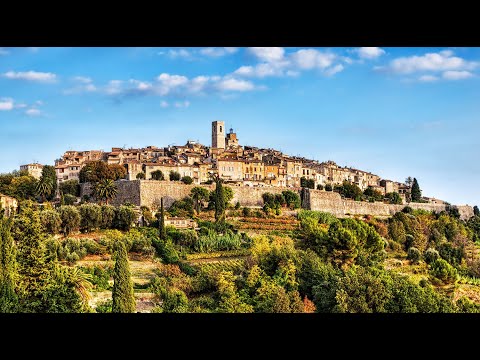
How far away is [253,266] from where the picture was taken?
12.2m

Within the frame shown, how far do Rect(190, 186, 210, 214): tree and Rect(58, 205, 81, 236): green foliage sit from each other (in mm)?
5443

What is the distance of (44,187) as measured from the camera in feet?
67.4

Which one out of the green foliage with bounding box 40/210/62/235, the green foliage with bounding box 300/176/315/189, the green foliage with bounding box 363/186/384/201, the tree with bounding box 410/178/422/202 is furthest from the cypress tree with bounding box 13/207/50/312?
the tree with bounding box 410/178/422/202

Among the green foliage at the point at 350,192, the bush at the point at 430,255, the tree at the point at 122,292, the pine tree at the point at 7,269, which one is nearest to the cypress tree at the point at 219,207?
the bush at the point at 430,255

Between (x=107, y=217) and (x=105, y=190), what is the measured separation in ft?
10.2

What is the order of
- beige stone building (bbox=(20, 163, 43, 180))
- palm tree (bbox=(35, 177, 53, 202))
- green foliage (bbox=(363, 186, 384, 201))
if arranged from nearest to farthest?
palm tree (bbox=(35, 177, 53, 202)) < beige stone building (bbox=(20, 163, 43, 180)) < green foliage (bbox=(363, 186, 384, 201))

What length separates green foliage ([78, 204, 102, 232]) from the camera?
16906 mm

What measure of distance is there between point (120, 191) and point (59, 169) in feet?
13.1

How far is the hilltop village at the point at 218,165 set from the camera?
969 inches

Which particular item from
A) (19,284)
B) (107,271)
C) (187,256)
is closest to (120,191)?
(187,256)

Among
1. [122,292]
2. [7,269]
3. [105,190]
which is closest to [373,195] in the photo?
[105,190]

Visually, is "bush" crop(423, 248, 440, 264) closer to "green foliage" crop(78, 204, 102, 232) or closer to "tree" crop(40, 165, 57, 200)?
"green foliage" crop(78, 204, 102, 232)

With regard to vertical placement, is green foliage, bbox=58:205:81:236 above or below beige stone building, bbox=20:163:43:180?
below
